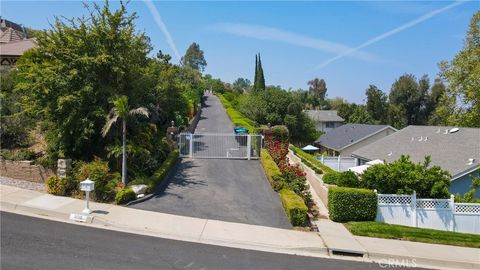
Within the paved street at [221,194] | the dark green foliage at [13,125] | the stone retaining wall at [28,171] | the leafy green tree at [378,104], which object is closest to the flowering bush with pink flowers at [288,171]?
the paved street at [221,194]

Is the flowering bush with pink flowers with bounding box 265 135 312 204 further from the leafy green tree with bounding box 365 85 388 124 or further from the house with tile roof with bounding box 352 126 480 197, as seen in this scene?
the leafy green tree with bounding box 365 85 388 124

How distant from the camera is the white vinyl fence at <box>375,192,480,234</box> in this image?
1527 centimetres

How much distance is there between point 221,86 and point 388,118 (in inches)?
1646

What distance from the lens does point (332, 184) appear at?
17.3m

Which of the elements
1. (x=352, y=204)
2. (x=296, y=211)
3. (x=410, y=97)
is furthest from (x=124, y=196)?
(x=410, y=97)

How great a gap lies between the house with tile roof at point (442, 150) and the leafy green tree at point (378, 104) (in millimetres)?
40857

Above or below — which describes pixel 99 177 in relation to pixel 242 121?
below

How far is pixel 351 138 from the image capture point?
1879 inches

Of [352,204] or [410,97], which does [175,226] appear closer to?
[352,204]

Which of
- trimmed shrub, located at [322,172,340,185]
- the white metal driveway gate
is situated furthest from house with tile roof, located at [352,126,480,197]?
the white metal driveway gate

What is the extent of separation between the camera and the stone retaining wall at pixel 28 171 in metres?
16.1

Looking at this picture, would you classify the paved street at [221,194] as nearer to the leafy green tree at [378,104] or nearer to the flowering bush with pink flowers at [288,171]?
the flowering bush with pink flowers at [288,171]

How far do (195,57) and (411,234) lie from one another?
12705 centimetres

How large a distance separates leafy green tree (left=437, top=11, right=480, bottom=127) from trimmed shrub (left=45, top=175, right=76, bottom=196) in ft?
106
